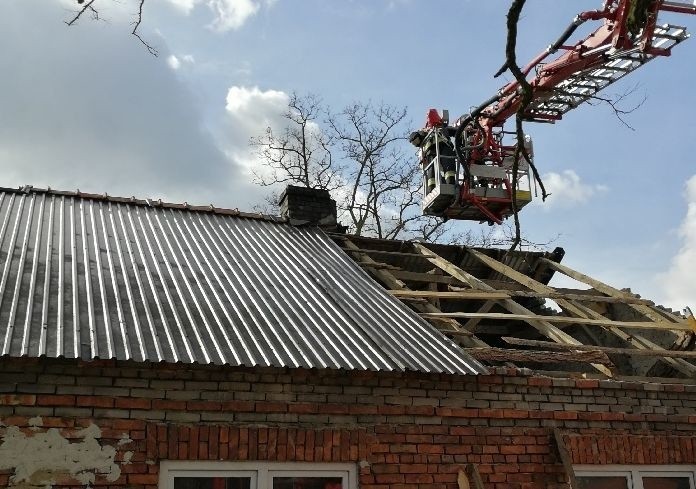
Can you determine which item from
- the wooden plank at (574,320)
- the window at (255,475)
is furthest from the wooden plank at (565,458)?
the window at (255,475)

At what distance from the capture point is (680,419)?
6.98m

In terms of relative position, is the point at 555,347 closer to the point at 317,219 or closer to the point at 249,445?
the point at 249,445

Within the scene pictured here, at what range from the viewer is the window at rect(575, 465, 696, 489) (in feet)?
21.2

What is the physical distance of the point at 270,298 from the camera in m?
6.97

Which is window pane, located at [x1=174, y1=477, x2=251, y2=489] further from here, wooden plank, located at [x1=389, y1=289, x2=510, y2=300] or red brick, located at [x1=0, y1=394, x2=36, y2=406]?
wooden plank, located at [x1=389, y1=289, x2=510, y2=300]

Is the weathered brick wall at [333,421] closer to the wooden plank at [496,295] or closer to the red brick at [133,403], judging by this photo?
the red brick at [133,403]

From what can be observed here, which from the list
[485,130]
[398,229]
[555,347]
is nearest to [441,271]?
[555,347]

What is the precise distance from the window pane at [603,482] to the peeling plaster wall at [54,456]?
4.11 meters

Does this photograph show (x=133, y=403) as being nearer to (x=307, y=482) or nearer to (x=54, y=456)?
(x=54, y=456)

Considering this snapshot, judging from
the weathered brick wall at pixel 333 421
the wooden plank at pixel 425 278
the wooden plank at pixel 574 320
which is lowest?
the weathered brick wall at pixel 333 421

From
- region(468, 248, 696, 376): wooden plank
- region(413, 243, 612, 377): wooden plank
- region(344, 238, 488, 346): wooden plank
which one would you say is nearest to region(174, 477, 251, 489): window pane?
region(344, 238, 488, 346): wooden plank

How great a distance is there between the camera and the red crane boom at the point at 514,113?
420 inches

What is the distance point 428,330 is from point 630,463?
7.46 ft

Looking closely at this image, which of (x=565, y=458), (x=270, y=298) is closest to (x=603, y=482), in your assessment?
(x=565, y=458)
